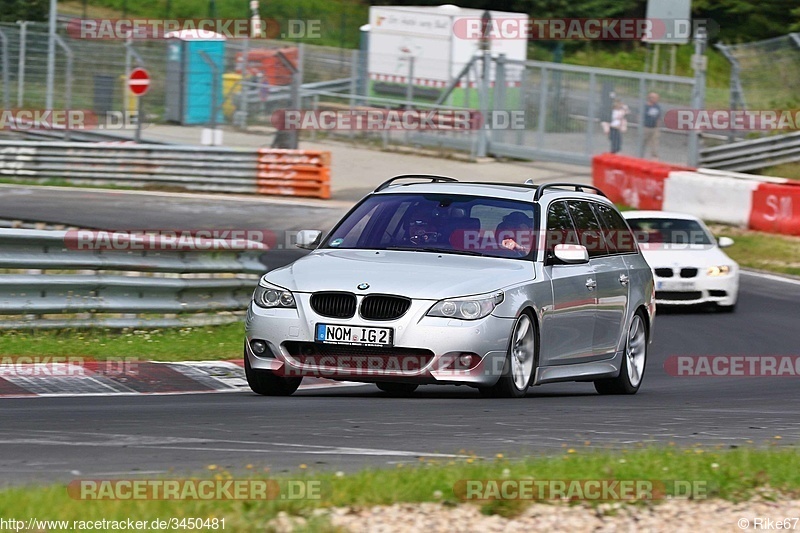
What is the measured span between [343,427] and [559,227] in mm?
3373

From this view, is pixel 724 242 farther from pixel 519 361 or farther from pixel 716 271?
pixel 519 361

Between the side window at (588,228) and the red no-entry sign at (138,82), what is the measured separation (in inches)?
850

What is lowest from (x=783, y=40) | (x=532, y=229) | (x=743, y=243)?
(x=743, y=243)

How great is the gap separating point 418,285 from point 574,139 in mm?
26052

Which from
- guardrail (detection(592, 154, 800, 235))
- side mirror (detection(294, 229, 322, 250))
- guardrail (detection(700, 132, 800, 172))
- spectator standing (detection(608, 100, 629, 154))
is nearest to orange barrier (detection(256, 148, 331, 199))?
guardrail (detection(592, 154, 800, 235))

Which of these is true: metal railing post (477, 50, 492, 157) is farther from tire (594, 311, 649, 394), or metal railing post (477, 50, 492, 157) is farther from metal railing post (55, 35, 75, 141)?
tire (594, 311, 649, 394)

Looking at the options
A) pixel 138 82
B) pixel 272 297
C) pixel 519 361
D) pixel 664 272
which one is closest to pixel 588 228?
pixel 519 361

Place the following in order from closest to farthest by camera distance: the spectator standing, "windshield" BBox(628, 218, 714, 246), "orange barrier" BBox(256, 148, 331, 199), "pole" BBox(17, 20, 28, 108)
A: "windshield" BBox(628, 218, 714, 246) < "orange barrier" BBox(256, 148, 331, 199) < "pole" BBox(17, 20, 28, 108) < the spectator standing

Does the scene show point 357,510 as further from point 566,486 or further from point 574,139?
point 574,139

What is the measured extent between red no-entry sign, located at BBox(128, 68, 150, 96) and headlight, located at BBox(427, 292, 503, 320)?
2344cm

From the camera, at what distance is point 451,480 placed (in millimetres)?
5766

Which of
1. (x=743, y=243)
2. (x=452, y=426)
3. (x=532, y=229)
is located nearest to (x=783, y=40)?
(x=743, y=243)

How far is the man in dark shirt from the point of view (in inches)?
1261

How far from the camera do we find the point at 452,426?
772 cm
